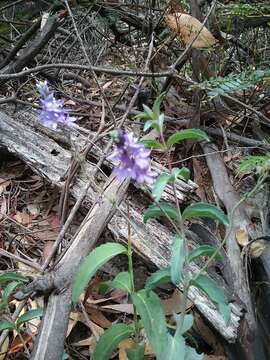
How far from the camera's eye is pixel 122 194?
1.99m

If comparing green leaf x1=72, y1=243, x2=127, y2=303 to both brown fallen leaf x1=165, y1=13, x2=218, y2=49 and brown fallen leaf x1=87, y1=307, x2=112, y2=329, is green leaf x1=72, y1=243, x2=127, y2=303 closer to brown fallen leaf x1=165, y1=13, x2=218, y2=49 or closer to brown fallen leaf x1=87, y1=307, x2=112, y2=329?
brown fallen leaf x1=87, y1=307, x2=112, y2=329

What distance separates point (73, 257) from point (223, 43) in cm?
173

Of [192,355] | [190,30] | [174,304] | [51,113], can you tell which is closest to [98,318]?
[174,304]

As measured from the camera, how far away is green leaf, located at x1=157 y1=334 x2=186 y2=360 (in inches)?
53.1

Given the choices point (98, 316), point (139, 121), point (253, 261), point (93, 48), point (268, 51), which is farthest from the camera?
point (93, 48)

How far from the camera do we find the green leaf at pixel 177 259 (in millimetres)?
1305

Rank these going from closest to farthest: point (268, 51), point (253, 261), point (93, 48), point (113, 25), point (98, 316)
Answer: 1. point (98, 316)
2. point (253, 261)
3. point (268, 51)
4. point (113, 25)
5. point (93, 48)

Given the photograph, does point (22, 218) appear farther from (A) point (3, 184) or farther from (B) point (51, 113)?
(B) point (51, 113)

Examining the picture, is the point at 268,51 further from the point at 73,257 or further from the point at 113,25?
the point at 73,257

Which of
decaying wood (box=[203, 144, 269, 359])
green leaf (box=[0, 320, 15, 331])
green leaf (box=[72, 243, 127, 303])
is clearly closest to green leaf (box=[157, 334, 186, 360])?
green leaf (box=[72, 243, 127, 303])

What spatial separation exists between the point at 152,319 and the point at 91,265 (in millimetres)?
233

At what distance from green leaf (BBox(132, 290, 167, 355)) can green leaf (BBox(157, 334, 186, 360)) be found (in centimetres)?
1

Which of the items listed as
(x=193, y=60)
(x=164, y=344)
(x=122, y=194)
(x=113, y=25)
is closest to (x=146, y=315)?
(x=164, y=344)

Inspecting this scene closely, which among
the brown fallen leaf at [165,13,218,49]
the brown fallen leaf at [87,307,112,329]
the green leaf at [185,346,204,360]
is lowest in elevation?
the brown fallen leaf at [87,307,112,329]
